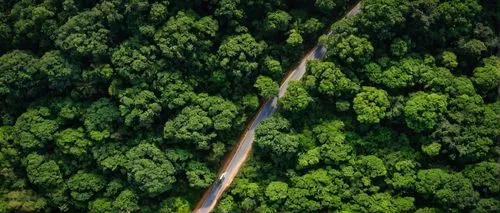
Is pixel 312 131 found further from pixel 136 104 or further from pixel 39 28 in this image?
pixel 39 28

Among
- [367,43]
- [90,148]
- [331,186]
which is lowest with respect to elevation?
[331,186]

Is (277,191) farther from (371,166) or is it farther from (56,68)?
(56,68)

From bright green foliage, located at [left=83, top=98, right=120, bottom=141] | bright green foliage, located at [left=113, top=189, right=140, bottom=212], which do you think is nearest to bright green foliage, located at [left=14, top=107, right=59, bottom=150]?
bright green foliage, located at [left=83, top=98, right=120, bottom=141]

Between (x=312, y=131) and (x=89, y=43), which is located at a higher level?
(x=89, y=43)

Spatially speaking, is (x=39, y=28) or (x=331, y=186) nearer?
(x=331, y=186)

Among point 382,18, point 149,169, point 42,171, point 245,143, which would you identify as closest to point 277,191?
point 245,143

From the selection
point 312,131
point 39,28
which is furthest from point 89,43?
point 312,131

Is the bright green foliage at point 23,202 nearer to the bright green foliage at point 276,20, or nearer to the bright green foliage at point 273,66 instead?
the bright green foliage at point 273,66
